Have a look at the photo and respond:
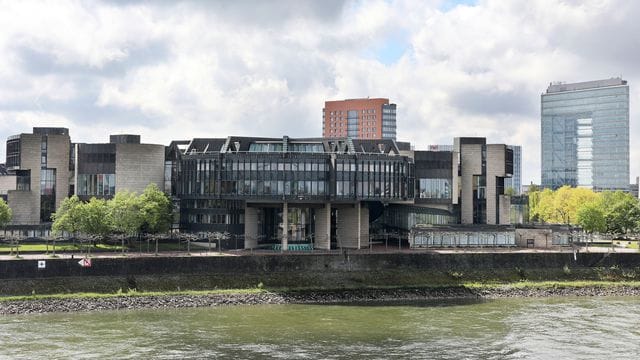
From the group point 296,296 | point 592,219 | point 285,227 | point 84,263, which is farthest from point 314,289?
point 592,219

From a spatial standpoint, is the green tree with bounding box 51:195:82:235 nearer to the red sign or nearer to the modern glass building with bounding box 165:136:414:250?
the red sign

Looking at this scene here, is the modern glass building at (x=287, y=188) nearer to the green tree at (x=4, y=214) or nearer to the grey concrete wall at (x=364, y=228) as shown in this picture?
the grey concrete wall at (x=364, y=228)

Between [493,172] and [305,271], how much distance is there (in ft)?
179

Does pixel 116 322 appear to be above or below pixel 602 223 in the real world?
below

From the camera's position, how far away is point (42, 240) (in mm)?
120625

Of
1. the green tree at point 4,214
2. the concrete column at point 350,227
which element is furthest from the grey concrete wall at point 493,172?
the green tree at point 4,214

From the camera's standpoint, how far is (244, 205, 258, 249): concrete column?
120 metres

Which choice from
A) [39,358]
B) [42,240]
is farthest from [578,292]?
[42,240]

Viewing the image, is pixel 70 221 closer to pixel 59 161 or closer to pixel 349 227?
pixel 59 161

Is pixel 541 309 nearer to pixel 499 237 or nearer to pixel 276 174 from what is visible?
pixel 499 237

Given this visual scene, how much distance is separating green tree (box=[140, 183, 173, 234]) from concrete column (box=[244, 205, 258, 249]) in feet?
42.1

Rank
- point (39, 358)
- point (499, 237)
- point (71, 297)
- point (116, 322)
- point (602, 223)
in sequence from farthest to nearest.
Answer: point (602, 223), point (499, 237), point (71, 297), point (116, 322), point (39, 358)

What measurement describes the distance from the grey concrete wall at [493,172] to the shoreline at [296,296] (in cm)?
3613

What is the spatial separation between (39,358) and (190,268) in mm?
38894
